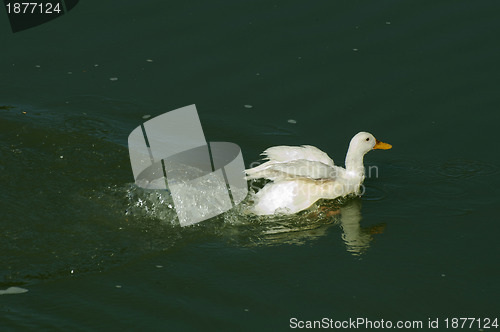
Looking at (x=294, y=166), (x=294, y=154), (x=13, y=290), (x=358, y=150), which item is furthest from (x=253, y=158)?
(x=13, y=290)

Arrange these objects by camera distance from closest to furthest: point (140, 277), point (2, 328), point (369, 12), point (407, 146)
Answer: point (2, 328)
point (140, 277)
point (407, 146)
point (369, 12)

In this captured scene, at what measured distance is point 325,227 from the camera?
7.43m

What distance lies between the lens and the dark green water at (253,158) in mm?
6301

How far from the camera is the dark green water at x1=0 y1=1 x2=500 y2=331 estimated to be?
630cm

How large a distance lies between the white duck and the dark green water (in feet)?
0.54

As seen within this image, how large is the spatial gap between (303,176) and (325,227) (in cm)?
58

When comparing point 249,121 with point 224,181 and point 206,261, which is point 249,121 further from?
point 206,261

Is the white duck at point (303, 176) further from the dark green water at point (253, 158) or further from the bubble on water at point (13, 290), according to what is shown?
the bubble on water at point (13, 290)

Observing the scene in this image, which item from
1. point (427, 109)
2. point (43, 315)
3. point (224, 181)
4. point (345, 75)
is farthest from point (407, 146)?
point (43, 315)

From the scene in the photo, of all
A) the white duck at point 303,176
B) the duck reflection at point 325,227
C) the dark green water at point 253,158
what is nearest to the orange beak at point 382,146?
the white duck at point 303,176

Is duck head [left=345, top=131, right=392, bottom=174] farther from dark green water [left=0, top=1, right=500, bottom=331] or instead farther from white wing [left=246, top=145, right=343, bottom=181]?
dark green water [left=0, top=1, right=500, bottom=331]

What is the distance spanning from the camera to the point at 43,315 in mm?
6027

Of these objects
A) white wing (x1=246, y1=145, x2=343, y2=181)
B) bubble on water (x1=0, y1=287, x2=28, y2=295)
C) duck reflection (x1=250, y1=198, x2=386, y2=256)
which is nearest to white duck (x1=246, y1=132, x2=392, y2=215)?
white wing (x1=246, y1=145, x2=343, y2=181)

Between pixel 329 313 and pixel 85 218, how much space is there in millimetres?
2737
